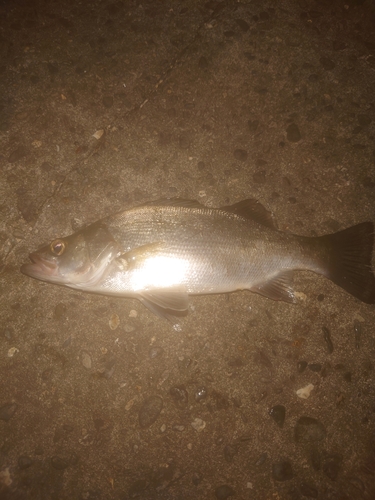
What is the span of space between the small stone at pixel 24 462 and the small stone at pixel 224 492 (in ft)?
5.13

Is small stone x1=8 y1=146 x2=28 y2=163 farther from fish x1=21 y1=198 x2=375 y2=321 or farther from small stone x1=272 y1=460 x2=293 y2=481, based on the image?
small stone x1=272 y1=460 x2=293 y2=481

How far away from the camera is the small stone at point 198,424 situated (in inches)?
103

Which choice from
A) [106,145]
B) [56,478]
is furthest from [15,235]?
[56,478]

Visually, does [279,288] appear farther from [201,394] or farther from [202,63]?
[202,63]

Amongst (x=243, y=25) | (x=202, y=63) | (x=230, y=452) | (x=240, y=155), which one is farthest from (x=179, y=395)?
(x=243, y=25)

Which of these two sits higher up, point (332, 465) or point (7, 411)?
point (7, 411)

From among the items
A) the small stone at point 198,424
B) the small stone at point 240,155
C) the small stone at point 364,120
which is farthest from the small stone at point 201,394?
the small stone at point 364,120

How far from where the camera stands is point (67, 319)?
2.74 metres

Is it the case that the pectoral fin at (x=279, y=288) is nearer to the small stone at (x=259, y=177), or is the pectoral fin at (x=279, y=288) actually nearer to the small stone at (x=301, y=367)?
the small stone at (x=301, y=367)

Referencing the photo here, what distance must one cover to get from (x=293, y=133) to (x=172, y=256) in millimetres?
1831

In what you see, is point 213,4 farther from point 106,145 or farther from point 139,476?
point 139,476

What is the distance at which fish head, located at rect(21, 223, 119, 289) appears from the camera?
2.46m

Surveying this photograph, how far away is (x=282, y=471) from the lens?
2.59 m

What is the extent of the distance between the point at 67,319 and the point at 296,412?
7.22ft
